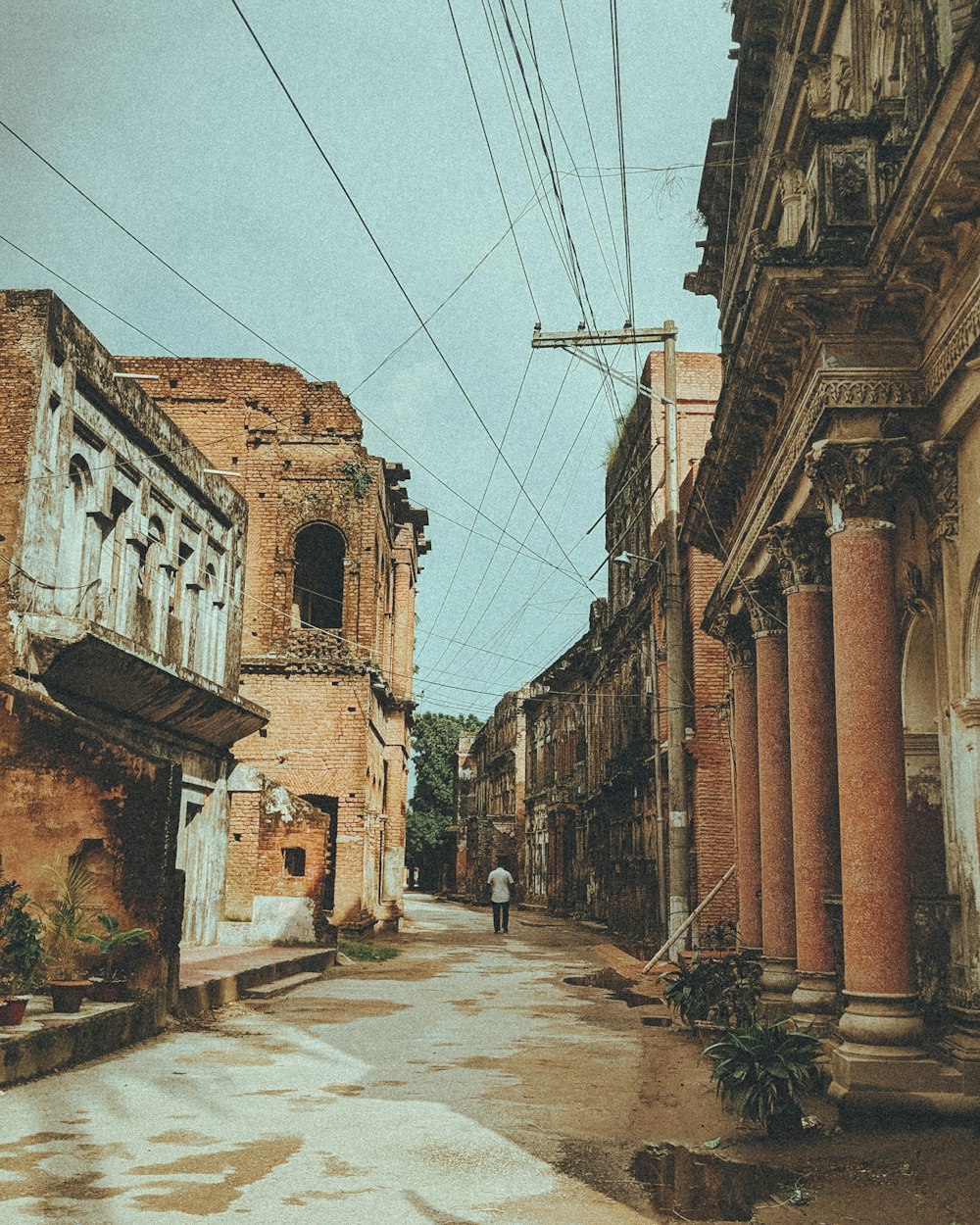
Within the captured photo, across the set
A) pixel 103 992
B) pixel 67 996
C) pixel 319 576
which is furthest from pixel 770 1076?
pixel 319 576

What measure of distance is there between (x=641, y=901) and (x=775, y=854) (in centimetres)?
1461

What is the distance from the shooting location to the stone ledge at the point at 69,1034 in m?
8.69

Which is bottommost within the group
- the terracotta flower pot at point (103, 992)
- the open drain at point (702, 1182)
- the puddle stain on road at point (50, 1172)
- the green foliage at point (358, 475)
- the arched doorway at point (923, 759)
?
the open drain at point (702, 1182)

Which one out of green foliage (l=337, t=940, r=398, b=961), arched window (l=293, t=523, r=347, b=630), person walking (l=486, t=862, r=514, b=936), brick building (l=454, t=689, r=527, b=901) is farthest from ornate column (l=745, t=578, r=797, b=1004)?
brick building (l=454, t=689, r=527, b=901)

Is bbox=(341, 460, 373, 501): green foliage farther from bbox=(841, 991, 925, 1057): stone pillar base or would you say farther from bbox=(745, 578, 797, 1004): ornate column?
bbox=(841, 991, 925, 1057): stone pillar base

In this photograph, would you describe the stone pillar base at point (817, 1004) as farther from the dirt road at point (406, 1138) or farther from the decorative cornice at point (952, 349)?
the decorative cornice at point (952, 349)

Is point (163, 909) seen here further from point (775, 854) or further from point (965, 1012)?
point (965, 1012)

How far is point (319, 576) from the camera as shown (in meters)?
31.7

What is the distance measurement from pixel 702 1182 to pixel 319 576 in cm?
2593

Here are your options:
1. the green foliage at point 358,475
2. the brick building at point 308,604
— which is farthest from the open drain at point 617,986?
Result: the green foliage at point 358,475

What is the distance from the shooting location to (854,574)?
881cm

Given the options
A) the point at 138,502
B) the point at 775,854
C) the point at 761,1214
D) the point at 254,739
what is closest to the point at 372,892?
the point at 254,739

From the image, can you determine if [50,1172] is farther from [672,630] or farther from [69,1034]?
[672,630]

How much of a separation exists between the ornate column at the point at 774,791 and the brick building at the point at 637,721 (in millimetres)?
8491
